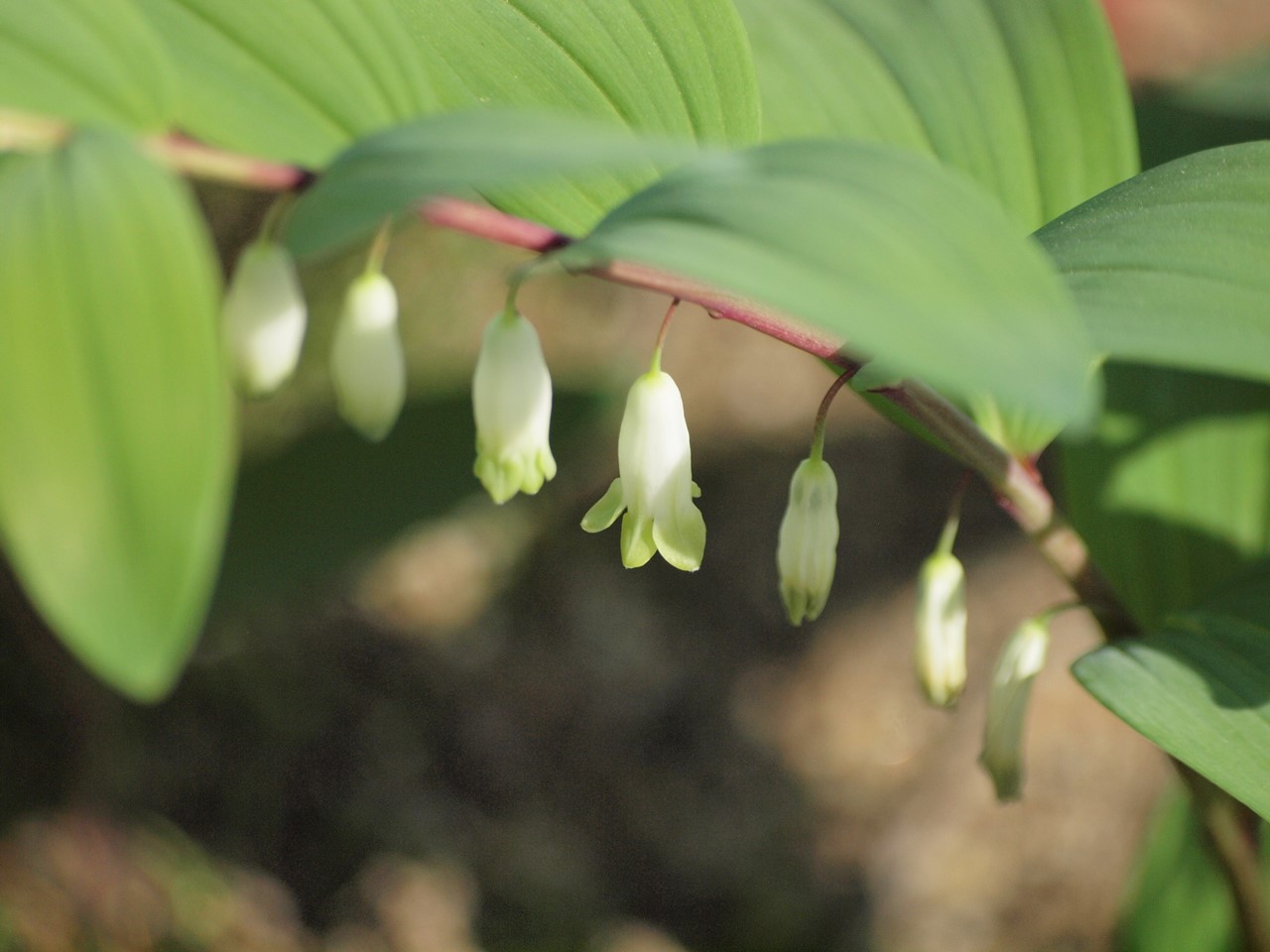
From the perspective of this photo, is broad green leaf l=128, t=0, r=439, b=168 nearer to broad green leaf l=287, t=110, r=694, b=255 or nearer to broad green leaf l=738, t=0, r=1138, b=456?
broad green leaf l=287, t=110, r=694, b=255

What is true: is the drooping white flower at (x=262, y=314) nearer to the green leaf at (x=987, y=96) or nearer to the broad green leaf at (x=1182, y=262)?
the broad green leaf at (x=1182, y=262)

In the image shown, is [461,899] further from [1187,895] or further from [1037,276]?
[1037,276]

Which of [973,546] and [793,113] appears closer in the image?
[793,113]

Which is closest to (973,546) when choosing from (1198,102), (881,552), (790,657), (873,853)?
(881,552)

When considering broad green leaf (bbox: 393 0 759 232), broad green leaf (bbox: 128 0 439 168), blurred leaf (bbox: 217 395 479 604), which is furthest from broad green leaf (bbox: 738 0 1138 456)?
blurred leaf (bbox: 217 395 479 604)

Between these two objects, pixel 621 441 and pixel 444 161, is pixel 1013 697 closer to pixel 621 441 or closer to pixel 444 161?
pixel 621 441
